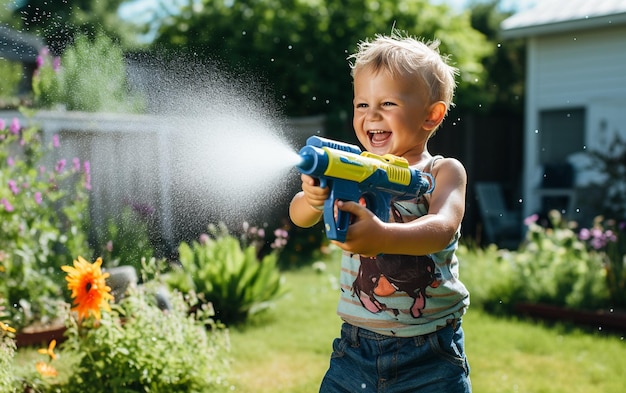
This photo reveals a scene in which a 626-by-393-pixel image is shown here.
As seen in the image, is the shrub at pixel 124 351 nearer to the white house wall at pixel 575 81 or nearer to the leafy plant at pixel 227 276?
the leafy plant at pixel 227 276

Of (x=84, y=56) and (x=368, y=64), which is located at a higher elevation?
(x=84, y=56)

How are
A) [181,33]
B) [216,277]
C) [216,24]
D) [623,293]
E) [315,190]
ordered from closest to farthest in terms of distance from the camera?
[315,190] < [216,277] < [623,293] < [181,33] < [216,24]

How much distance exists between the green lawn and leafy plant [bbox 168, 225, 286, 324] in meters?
0.17

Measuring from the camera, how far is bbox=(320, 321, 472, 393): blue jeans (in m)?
1.98

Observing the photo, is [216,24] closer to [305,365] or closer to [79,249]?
[79,249]

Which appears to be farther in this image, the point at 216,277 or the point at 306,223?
the point at 216,277

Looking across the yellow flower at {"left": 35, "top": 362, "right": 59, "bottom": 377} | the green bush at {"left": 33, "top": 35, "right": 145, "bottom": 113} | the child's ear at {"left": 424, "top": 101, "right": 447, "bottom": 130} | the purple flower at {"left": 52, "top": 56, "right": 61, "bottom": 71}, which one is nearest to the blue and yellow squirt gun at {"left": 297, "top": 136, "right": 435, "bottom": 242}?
the child's ear at {"left": 424, "top": 101, "right": 447, "bottom": 130}

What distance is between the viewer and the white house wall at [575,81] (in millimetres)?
9656

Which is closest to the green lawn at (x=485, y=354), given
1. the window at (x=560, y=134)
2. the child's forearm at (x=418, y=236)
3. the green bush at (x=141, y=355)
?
the green bush at (x=141, y=355)

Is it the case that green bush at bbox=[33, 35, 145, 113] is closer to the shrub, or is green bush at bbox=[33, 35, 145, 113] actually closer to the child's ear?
the shrub

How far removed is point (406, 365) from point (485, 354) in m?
2.41

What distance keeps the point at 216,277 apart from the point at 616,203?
176 inches

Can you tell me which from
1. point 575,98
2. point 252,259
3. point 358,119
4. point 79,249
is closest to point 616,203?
point 575,98

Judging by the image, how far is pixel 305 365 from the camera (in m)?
3.91
